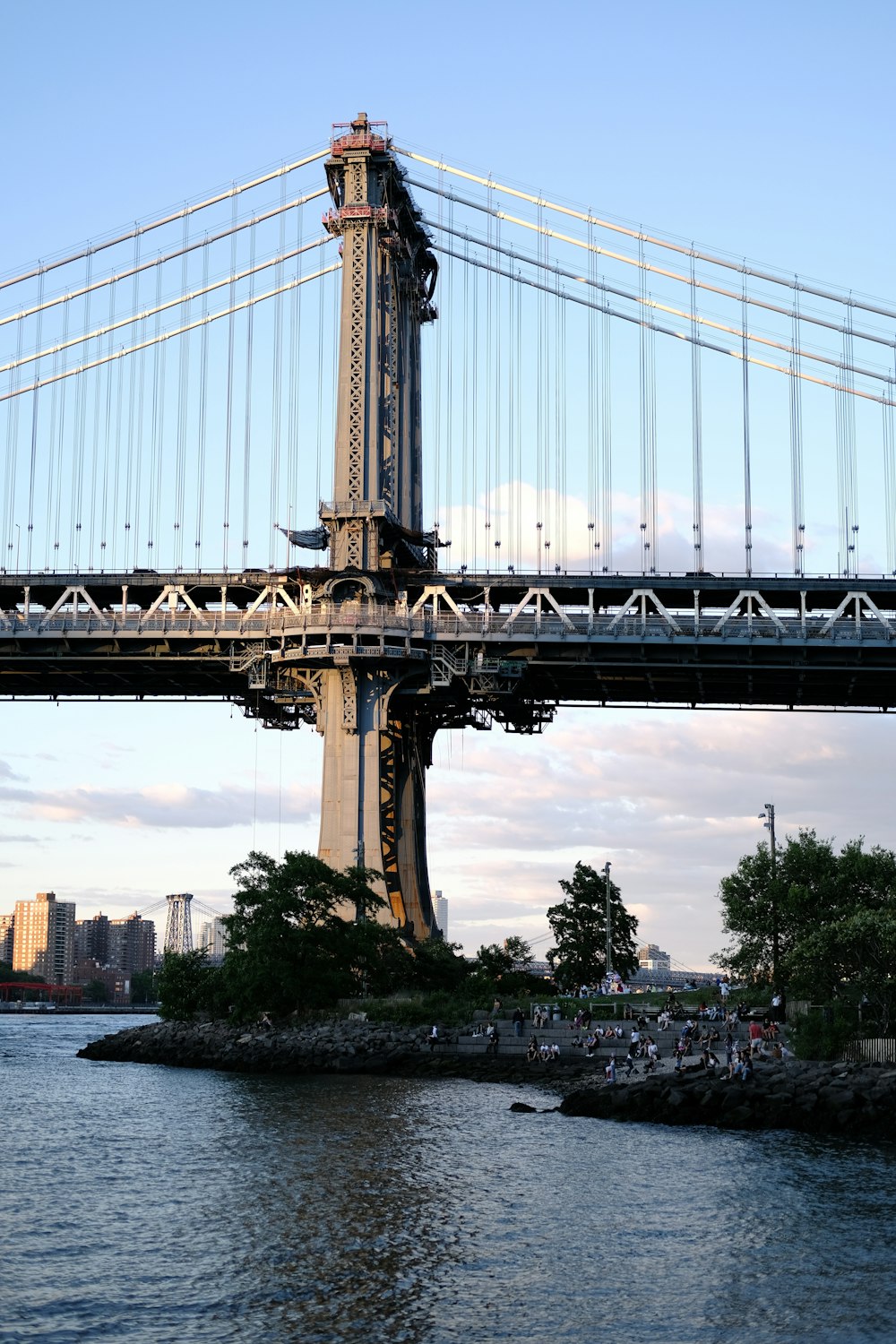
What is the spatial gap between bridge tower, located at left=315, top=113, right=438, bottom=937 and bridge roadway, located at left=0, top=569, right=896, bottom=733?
48.6 inches

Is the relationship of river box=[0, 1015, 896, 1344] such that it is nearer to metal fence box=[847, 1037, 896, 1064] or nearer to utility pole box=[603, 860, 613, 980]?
metal fence box=[847, 1037, 896, 1064]

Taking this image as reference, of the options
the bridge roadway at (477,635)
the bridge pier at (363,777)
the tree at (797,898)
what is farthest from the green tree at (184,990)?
the tree at (797,898)

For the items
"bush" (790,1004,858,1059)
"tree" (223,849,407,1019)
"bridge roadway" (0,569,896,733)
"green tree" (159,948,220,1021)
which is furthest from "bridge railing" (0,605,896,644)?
"bush" (790,1004,858,1059)

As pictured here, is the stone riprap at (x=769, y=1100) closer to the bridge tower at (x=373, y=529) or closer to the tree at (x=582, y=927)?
the bridge tower at (x=373, y=529)

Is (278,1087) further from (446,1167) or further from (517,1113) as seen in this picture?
(446,1167)

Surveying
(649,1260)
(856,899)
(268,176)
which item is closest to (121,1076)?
(856,899)

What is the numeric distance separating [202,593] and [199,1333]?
74.6m

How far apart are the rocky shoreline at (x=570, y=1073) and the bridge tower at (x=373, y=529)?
1270 centimetres

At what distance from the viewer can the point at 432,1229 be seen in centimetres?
3897

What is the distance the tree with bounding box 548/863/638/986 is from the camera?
11244cm

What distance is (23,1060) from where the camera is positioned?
102562 mm

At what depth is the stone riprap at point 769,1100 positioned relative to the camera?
54.8 m

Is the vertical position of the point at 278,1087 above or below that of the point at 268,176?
below

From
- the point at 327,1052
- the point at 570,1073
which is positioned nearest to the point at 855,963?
the point at 570,1073
